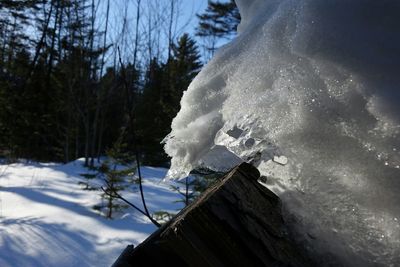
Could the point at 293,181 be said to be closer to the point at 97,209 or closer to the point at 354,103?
the point at 354,103

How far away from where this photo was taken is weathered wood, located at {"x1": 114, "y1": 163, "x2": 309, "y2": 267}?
2.30ft

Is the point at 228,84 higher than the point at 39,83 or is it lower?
lower

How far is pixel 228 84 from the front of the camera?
37.9 inches

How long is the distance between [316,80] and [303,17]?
0.56ft

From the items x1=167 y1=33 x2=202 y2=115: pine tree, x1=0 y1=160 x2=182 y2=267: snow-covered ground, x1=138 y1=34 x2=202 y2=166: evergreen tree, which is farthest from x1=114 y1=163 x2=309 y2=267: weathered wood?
x1=138 y1=34 x2=202 y2=166: evergreen tree

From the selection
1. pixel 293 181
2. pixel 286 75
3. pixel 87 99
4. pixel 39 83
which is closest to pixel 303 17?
pixel 286 75

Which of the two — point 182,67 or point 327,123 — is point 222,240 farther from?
point 182,67

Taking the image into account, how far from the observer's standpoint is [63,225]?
4234mm

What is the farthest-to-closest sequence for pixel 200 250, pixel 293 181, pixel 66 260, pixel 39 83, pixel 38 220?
pixel 39 83 → pixel 38 220 → pixel 66 260 → pixel 293 181 → pixel 200 250

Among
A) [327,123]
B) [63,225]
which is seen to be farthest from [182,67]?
[327,123]

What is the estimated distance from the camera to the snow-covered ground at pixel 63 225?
3379mm

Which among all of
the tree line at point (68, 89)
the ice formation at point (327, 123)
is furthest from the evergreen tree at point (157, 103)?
the ice formation at point (327, 123)

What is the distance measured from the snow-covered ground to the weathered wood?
1460 mm

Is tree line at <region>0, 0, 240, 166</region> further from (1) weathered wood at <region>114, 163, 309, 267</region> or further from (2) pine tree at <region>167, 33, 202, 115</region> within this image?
(1) weathered wood at <region>114, 163, 309, 267</region>
